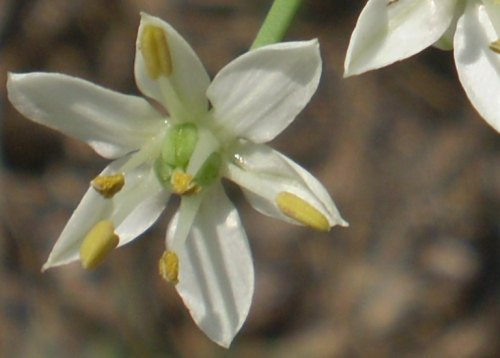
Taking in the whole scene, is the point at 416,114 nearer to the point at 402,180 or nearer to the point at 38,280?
the point at 402,180

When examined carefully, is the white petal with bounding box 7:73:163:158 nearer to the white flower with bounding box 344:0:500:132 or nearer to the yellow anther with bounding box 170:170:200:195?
the yellow anther with bounding box 170:170:200:195

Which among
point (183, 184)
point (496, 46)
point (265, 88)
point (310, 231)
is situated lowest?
point (310, 231)

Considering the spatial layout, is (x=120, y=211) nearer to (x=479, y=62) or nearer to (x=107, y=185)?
(x=107, y=185)

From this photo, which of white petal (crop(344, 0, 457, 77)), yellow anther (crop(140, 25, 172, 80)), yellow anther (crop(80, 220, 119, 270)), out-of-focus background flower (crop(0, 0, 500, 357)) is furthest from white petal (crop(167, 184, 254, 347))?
out-of-focus background flower (crop(0, 0, 500, 357))

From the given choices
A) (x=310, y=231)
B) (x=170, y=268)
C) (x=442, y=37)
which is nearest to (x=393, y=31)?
(x=442, y=37)

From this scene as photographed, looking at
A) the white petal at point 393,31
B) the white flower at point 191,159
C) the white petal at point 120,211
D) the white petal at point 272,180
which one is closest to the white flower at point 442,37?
the white petal at point 393,31

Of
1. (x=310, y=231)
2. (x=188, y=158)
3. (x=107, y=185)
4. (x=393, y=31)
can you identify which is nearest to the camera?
(x=393, y=31)

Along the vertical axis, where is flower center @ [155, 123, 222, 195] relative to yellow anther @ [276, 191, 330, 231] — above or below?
below
